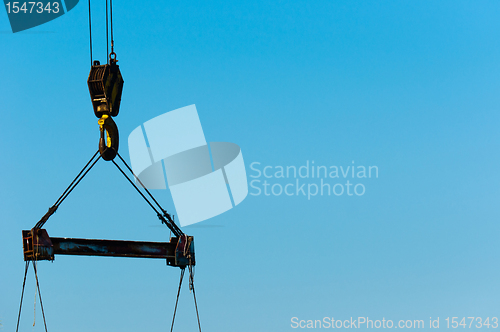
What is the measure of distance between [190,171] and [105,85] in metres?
21.3

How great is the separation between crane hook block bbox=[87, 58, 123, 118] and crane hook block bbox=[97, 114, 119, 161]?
0.95 ft

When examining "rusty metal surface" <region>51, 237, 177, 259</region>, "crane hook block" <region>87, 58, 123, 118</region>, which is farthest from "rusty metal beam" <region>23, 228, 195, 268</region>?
"crane hook block" <region>87, 58, 123, 118</region>

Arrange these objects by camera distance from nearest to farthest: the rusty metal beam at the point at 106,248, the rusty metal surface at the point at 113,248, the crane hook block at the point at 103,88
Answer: the rusty metal beam at the point at 106,248 < the crane hook block at the point at 103,88 < the rusty metal surface at the point at 113,248

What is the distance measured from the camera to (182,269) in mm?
27609

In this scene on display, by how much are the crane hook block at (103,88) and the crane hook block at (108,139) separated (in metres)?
0.29

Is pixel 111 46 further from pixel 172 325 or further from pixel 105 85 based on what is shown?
pixel 172 325

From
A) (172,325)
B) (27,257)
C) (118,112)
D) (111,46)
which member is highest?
(111,46)

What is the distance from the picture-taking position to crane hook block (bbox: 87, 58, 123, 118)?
86.7 feet

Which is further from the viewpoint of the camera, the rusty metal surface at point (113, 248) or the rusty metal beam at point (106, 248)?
the rusty metal surface at point (113, 248)

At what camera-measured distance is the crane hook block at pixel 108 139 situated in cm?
2616

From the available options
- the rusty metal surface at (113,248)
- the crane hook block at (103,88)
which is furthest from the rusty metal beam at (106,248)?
the crane hook block at (103,88)

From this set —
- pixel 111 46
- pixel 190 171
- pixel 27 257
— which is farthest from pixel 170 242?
pixel 190 171

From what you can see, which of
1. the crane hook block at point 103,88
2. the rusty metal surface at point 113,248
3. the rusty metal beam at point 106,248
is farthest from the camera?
the rusty metal surface at point 113,248

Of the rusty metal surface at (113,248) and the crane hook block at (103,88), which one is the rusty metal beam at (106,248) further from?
the crane hook block at (103,88)
